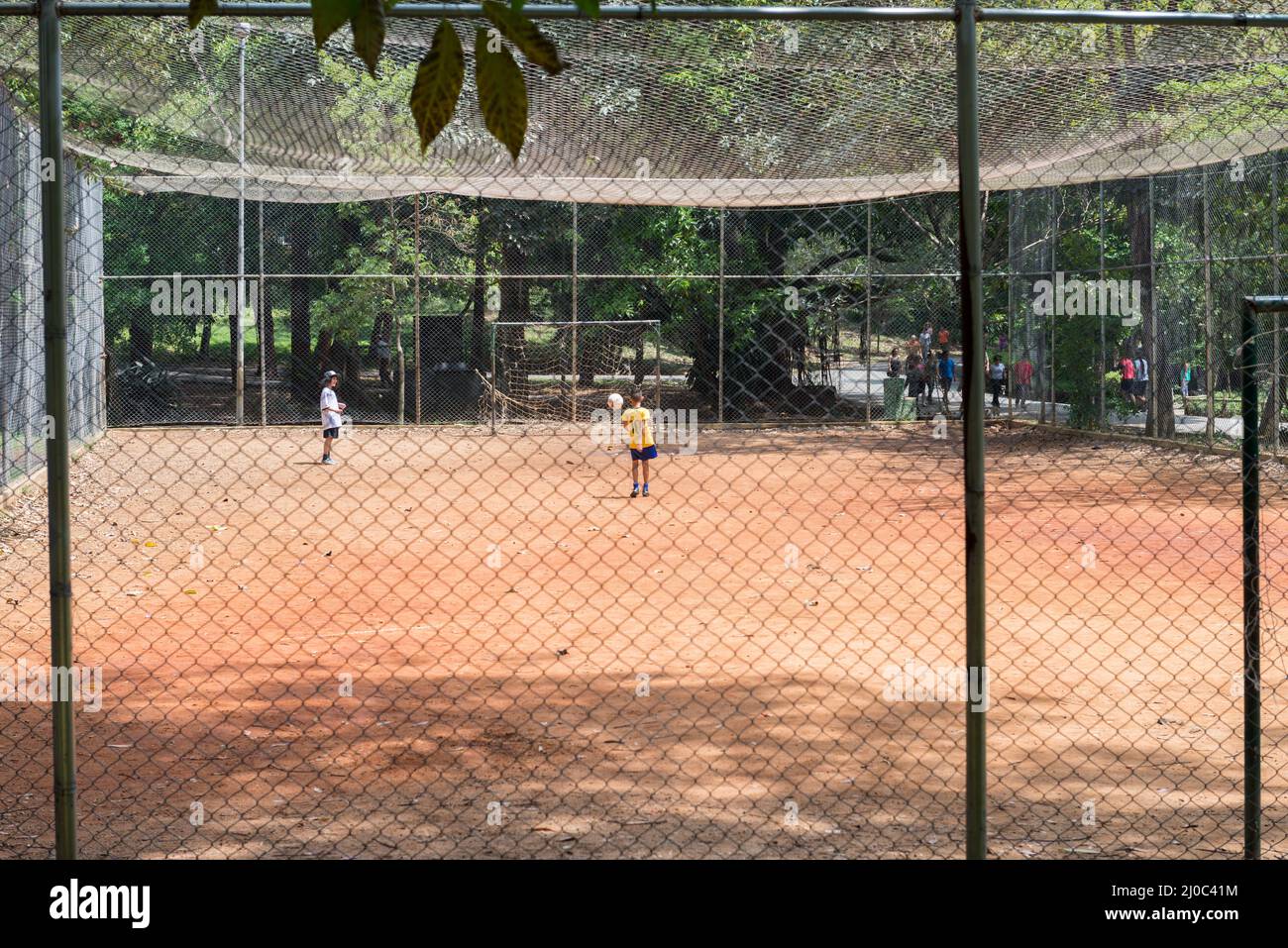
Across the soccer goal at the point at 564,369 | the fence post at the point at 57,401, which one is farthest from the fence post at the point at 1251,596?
the soccer goal at the point at 564,369

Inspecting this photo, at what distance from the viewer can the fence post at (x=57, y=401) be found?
3264mm

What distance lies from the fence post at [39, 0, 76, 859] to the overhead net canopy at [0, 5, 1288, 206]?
0.68 metres

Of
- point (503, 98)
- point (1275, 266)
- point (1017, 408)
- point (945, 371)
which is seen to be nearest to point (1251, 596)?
point (503, 98)

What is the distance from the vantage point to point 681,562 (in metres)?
10.9

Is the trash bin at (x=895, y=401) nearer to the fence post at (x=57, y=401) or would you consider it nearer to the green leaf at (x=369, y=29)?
the fence post at (x=57, y=401)

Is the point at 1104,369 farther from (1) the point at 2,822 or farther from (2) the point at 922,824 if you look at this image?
(1) the point at 2,822

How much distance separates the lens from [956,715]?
641 centimetres

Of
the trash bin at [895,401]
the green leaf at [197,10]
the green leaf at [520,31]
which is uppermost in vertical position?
the trash bin at [895,401]

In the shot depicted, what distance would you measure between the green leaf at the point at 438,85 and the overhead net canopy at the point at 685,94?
2218 mm

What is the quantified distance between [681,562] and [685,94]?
18.8 feet

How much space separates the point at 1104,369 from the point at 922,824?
1863 cm

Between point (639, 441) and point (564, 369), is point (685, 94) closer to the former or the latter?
point (639, 441)

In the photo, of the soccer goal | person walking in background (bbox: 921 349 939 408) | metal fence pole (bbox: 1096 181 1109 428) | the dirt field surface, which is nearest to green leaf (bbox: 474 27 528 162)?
the dirt field surface
